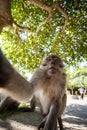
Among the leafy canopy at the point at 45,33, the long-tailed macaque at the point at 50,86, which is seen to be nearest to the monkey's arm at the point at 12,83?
the long-tailed macaque at the point at 50,86

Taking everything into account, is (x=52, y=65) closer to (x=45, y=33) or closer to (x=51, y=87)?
(x=51, y=87)

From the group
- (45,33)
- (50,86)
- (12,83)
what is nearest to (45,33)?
(45,33)

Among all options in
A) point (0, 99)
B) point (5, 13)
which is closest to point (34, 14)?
point (0, 99)

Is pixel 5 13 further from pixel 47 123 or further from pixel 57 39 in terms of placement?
pixel 57 39

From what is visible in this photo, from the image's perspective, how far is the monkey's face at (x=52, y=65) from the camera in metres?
5.12

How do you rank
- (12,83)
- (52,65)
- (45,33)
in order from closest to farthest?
(12,83) < (52,65) < (45,33)

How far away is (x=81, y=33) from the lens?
12633 mm

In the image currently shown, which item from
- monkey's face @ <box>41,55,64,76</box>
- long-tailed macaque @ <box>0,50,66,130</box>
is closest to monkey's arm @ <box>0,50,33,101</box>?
long-tailed macaque @ <box>0,50,66,130</box>

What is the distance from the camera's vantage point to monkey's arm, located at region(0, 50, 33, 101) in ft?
6.84

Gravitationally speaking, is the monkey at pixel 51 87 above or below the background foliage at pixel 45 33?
below

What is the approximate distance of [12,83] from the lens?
99.7 inches

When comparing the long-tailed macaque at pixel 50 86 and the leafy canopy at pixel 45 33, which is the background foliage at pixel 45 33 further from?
the long-tailed macaque at pixel 50 86

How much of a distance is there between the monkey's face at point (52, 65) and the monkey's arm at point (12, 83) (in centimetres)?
216

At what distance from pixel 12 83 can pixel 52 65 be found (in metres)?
2.65
